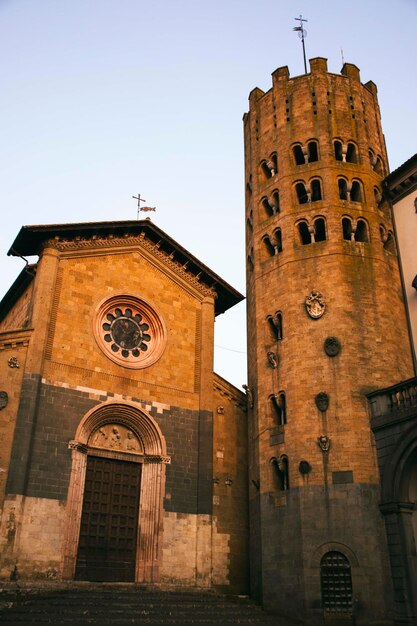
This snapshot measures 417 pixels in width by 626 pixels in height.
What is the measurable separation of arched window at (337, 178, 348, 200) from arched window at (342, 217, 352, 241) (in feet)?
4.01

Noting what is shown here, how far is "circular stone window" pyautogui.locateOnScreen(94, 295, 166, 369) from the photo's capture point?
81.4 feet

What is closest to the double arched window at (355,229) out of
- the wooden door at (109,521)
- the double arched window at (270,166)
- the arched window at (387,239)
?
the arched window at (387,239)

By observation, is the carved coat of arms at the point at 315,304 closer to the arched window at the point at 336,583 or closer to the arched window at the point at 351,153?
the arched window at the point at 351,153

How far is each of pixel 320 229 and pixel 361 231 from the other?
173 centimetres

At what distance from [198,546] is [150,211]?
14.7 meters

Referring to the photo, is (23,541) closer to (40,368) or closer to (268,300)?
(40,368)

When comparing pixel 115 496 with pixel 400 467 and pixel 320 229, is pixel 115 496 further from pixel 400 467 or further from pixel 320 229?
pixel 320 229

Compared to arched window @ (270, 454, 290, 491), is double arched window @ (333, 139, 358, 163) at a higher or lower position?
higher

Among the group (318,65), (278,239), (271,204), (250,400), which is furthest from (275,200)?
(250,400)

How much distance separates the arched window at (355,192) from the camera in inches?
1072

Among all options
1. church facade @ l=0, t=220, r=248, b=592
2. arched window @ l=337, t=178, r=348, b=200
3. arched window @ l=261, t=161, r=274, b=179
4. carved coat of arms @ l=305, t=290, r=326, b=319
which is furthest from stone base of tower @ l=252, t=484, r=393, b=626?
arched window @ l=261, t=161, r=274, b=179

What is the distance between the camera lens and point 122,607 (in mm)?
19125

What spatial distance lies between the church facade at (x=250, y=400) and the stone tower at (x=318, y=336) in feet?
0.24

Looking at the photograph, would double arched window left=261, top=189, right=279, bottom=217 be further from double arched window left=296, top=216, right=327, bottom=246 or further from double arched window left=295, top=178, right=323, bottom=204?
double arched window left=296, top=216, right=327, bottom=246
